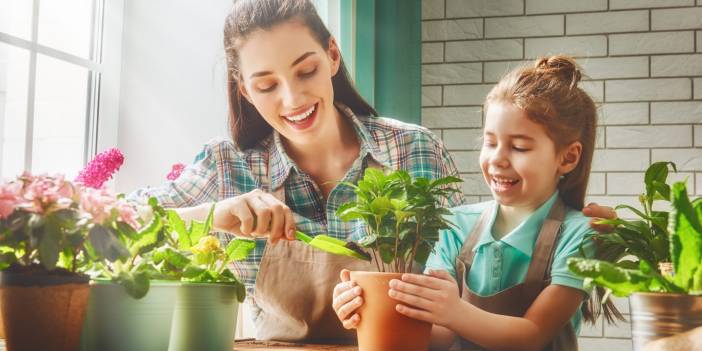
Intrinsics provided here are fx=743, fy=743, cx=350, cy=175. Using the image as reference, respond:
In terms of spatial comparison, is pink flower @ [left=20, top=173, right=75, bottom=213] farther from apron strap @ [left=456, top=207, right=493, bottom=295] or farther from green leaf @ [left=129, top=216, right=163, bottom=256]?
apron strap @ [left=456, top=207, right=493, bottom=295]

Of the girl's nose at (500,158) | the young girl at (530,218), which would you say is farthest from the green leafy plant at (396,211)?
the girl's nose at (500,158)

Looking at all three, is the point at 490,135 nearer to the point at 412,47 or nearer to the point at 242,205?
the point at 242,205

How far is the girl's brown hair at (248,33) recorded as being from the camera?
148 cm

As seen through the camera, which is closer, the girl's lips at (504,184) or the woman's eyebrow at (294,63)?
the girl's lips at (504,184)

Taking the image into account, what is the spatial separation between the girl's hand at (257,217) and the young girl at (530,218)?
282 mm

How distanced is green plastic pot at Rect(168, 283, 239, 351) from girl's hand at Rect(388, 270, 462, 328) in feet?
0.69

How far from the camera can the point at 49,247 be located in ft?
2.27

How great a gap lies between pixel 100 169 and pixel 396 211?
602 mm

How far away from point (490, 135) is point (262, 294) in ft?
1.60

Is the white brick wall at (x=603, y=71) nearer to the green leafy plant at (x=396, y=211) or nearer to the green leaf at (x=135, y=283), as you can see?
the green leafy plant at (x=396, y=211)

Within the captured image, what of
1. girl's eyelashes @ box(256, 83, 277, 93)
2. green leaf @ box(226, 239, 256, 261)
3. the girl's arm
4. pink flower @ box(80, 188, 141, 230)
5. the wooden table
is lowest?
the wooden table

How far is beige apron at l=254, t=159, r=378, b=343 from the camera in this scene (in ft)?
4.20

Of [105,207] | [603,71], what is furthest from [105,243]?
[603,71]

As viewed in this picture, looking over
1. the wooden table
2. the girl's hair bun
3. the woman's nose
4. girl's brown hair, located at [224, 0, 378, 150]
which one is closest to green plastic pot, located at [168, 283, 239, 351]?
the wooden table
